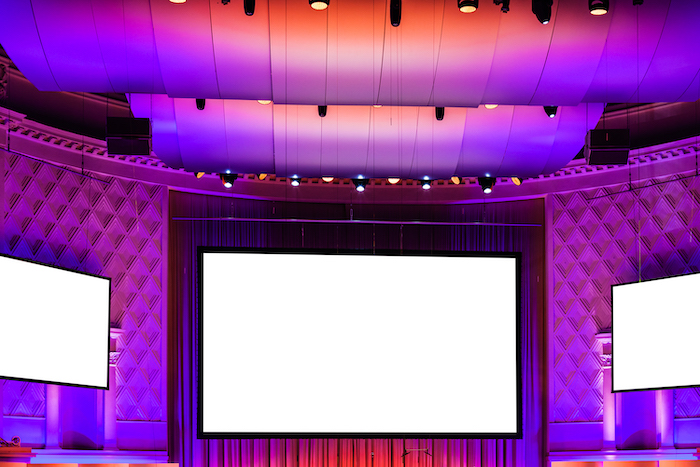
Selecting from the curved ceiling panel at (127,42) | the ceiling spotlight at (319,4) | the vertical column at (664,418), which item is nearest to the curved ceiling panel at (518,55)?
the ceiling spotlight at (319,4)

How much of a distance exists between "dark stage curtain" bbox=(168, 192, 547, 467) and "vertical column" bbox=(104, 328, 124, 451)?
77 centimetres

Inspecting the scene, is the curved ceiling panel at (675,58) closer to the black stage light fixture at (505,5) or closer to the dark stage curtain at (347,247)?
the black stage light fixture at (505,5)

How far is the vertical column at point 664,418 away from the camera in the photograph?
29.9 ft

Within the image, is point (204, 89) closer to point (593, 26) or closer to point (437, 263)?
point (593, 26)

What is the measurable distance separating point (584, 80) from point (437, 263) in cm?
355

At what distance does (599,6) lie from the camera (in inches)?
202

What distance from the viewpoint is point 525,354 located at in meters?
10.2

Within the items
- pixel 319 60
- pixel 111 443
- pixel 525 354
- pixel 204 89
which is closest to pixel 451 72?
pixel 319 60

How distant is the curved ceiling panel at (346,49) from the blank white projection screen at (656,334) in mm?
3243

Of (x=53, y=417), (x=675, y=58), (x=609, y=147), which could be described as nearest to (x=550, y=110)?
(x=609, y=147)

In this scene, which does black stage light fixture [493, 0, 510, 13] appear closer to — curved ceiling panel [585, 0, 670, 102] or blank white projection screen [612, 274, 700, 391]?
curved ceiling panel [585, 0, 670, 102]

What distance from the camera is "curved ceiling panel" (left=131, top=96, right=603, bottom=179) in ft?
24.6

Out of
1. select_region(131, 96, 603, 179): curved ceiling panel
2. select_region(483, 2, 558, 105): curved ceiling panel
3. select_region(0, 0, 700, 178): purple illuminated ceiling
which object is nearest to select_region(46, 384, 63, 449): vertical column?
select_region(131, 96, 603, 179): curved ceiling panel

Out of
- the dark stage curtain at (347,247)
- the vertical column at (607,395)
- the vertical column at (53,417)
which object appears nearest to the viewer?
the vertical column at (53,417)
